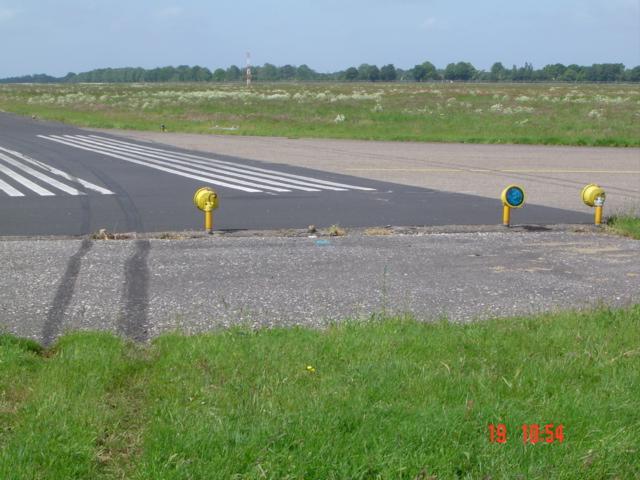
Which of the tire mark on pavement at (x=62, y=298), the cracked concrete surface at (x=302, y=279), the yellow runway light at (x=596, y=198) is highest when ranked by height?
the yellow runway light at (x=596, y=198)

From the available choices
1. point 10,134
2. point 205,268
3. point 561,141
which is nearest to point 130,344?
point 205,268

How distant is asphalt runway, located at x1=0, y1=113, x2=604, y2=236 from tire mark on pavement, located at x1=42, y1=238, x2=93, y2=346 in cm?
236

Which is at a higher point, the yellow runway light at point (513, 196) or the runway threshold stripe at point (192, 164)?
the yellow runway light at point (513, 196)

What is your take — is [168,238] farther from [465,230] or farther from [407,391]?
[407,391]

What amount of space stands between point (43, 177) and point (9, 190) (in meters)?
2.72

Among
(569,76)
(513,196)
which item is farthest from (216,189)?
(569,76)

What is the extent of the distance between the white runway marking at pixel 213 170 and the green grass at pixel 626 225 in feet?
19.3

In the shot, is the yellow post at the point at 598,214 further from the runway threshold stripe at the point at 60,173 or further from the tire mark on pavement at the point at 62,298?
the runway threshold stripe at the point at 60,173

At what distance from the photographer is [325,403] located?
515 centimetres

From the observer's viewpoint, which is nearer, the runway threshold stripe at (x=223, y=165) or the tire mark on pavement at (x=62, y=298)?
the tire mark on pavement at (x=62, y=298)
